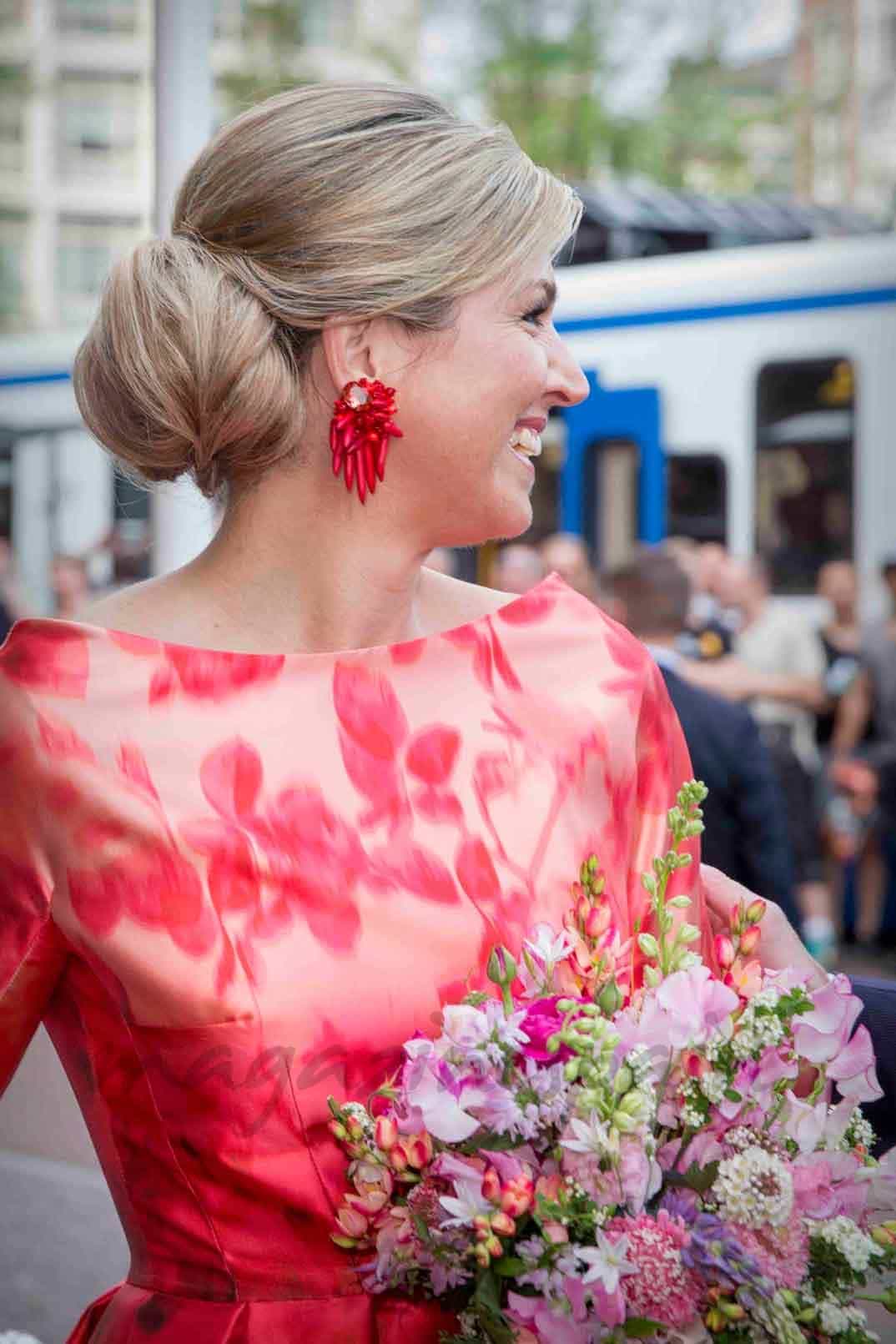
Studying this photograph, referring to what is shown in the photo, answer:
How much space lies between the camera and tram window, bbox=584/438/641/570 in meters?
10.2

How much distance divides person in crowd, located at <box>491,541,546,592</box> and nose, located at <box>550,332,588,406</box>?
7.41 metres

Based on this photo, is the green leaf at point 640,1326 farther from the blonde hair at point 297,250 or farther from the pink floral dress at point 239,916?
the blonde hair at point 297,250

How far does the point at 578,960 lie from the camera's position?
5.41 ft

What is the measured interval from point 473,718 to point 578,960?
41cm

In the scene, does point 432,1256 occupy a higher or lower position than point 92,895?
lower

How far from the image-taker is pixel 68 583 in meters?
11.9

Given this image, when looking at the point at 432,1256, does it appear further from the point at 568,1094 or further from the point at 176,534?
the point at 176,534

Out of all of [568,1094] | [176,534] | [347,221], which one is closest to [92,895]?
[568,1094]

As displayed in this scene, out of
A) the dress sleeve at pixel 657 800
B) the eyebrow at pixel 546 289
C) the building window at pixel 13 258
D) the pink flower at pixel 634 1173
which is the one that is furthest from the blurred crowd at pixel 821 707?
the building window at pixel 13 258

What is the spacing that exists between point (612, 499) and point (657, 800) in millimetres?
8345

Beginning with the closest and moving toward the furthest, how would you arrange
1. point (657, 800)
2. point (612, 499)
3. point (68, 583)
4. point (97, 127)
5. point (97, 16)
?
1. point (657, 800)
2. point (612, 499)
3. point (68, 583)
4. point (97, 16)
5. point (97, 127)

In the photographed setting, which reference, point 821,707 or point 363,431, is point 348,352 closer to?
point 363,431

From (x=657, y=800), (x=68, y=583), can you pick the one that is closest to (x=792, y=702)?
(x=68, y=583)

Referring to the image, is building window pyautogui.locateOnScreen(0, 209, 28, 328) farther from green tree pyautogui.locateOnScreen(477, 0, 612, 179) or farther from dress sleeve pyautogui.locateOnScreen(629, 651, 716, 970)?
dress sleeve pyautogui.locateOnScreen(629, 651, 716, 970)
